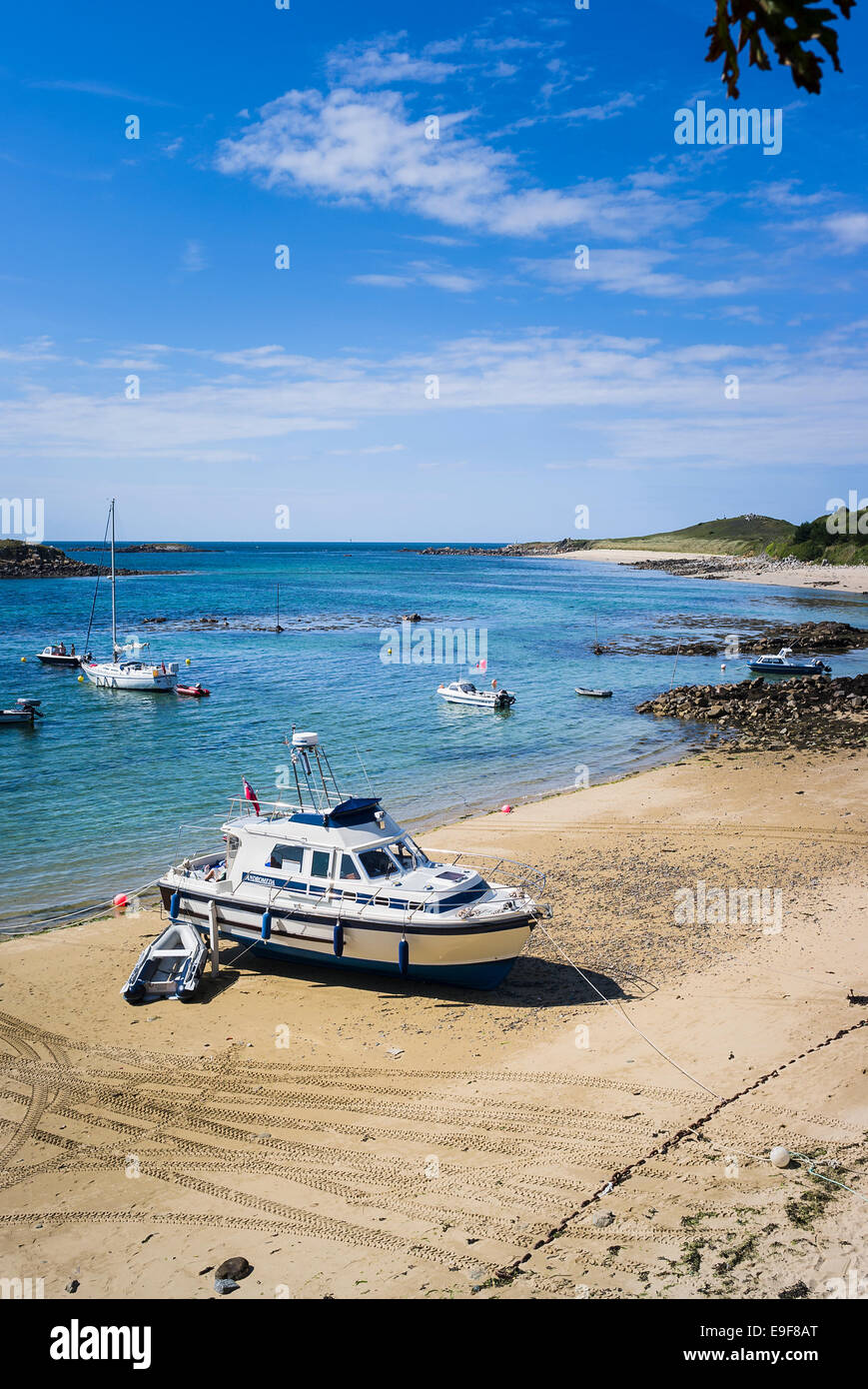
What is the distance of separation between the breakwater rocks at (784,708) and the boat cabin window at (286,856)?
2599 cm

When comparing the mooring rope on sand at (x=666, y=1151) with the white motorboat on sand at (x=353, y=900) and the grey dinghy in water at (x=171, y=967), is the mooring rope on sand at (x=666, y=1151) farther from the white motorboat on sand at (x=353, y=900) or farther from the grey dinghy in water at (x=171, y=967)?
the grey dinghy in water at (x=171, y=967)

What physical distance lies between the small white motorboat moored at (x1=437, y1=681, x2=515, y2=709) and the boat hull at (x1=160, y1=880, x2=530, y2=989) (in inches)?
1204

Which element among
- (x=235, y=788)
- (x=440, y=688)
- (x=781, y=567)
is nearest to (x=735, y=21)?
(x=235, y=788)

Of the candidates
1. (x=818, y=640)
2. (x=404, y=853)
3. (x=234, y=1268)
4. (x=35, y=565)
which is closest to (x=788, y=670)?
(x=818, y=640)

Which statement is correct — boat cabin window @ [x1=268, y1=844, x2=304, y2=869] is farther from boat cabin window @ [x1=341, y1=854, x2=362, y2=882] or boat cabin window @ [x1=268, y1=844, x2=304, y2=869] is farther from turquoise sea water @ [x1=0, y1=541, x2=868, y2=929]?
turquoise sea water @ [x1=0, y1=541, x2=868, y2=929]

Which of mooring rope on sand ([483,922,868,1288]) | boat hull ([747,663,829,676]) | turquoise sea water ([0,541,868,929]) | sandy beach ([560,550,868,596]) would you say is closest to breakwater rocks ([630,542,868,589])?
sandy beach ([560,550,868,596])

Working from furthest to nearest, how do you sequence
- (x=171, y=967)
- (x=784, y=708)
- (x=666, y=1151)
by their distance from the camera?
(x=784, y=708) → (x=171, y=967) → (x=666, y=1151)

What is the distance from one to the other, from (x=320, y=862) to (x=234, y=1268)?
8165mm

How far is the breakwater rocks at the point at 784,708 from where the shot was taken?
38.6 m

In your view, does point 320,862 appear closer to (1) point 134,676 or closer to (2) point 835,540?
(1) point 134,676

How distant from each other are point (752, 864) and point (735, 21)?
842 inches

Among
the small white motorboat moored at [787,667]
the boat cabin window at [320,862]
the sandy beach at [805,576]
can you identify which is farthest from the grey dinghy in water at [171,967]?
the sandy beach at [805,576]

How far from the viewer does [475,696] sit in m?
47.2
